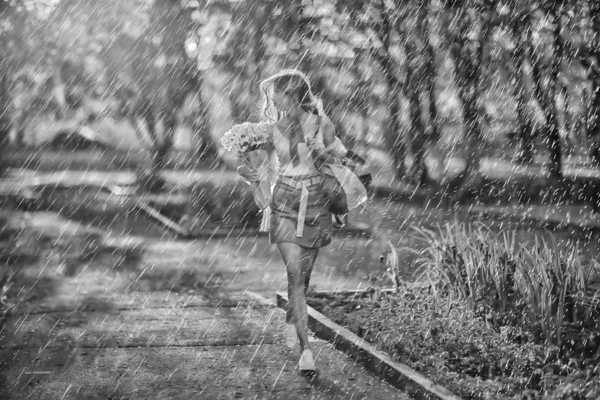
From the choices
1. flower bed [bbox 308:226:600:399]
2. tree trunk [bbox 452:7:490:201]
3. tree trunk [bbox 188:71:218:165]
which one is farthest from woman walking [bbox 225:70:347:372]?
tree trunk [bbox 188:71:218:165]

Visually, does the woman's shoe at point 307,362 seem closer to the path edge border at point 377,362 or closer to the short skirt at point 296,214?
the path edge border at point 377,362

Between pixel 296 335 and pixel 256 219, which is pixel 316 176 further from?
pixel 256 219

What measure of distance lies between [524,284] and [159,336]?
331 centimetres

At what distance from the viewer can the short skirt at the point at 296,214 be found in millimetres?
6816

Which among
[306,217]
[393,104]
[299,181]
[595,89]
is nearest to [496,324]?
[306,217]

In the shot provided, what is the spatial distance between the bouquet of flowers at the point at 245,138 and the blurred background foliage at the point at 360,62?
13316 millimetres

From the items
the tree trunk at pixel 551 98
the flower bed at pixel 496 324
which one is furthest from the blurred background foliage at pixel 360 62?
the flower bed at pixel 496 324

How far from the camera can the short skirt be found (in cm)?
682

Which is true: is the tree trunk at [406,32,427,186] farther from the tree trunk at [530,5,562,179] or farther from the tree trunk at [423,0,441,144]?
the tree trunk at [530,5,562,179]

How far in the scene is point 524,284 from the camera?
23.3 ft

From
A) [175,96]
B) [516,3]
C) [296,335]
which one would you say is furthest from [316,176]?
[175,96]

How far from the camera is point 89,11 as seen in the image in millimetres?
33031

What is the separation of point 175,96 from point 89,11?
15.5 ft

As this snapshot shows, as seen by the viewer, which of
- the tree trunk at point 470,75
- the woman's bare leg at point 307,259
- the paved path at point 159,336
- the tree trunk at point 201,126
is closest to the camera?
the paved path at point 159,336
